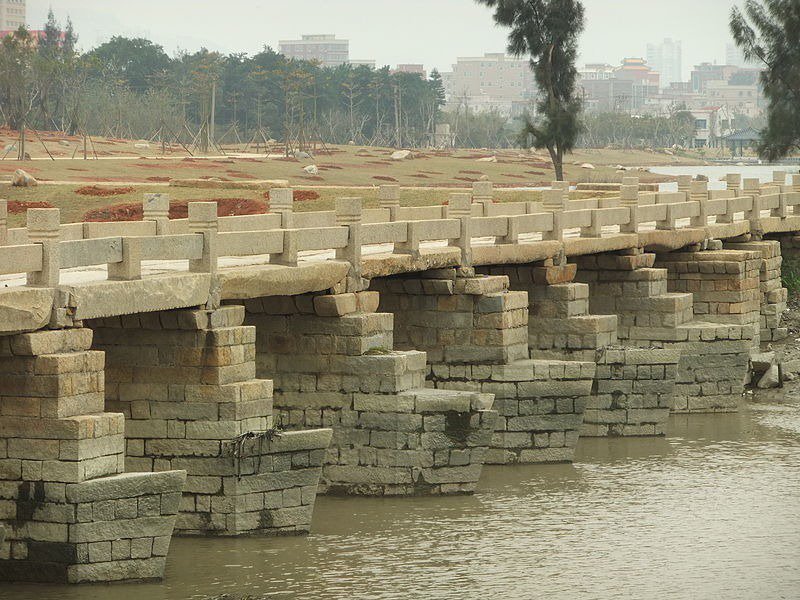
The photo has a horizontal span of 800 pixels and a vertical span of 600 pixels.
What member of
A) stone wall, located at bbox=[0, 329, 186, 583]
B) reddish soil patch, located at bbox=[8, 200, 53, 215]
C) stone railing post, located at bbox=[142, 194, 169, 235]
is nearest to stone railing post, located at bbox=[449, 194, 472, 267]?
stone railing post, located at bbox=[142, 194, 169, 235]

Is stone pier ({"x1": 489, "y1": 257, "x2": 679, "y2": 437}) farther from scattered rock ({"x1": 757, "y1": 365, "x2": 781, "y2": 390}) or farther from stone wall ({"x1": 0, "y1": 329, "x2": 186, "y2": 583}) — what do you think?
stone wall ({"x1": 0, "y1": 329, "x2": 186, "y2": 583})

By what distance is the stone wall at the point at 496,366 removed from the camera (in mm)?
24031

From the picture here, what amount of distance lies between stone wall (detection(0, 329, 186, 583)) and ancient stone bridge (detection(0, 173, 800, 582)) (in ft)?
0.07

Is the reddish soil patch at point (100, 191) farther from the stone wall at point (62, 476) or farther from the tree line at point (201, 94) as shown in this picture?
the tree line at point (201, 94)

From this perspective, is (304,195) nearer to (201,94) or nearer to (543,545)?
(543,545)

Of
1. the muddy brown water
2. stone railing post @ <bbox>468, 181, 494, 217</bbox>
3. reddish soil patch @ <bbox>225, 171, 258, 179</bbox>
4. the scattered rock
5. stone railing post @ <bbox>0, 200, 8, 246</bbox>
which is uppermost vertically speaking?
reddish soil patch @ <bbox>225, 171, 258, 179</bbox>

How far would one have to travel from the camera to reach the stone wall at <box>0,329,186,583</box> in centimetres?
1554

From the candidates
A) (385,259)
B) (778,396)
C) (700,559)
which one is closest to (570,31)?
(778,396)

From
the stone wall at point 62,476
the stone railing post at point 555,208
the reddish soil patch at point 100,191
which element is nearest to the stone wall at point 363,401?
the stone wall at point 62,476

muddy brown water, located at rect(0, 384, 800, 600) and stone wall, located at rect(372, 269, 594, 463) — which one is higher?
stone wall, located at rect(372, 269, 594, 463)

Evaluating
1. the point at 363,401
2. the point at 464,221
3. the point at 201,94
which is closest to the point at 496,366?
the point at 464,221

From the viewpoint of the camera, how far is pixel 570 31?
63531mm

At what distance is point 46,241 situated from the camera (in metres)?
15.7

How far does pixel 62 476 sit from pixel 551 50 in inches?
1977
